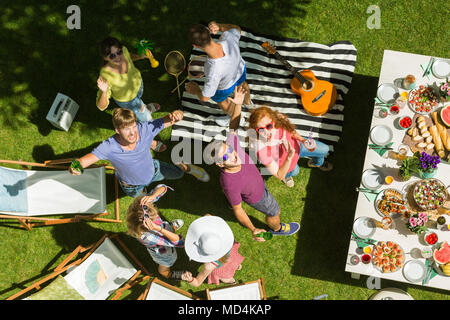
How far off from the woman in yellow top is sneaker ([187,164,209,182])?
1.17 meters

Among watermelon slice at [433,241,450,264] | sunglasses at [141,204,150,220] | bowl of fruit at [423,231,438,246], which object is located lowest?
watermelon slice at [433,241,450,264]

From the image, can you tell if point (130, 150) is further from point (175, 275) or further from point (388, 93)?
point (388, 93)

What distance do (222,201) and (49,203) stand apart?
8.06 ft

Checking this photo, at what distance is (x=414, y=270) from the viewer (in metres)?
4.41

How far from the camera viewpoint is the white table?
4.43 m

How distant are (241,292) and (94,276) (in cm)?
199

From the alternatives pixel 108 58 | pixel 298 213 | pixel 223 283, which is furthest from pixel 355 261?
pixel 108 58

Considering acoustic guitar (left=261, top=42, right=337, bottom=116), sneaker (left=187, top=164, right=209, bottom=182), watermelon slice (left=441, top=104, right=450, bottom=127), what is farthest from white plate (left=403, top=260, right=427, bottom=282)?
sneaker (left=187, top=164, right=209, bottom=182)

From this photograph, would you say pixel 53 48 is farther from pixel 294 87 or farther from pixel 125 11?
pixel 294 87

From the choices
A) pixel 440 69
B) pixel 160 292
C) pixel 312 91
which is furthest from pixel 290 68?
pixel 160 292

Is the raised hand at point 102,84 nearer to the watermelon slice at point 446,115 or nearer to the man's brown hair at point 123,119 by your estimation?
the man's brown hair at point 123,119

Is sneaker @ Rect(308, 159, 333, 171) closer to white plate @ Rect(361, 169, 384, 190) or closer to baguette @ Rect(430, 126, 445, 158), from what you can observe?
white plate @ Rect(361, 169, 384, 190)
